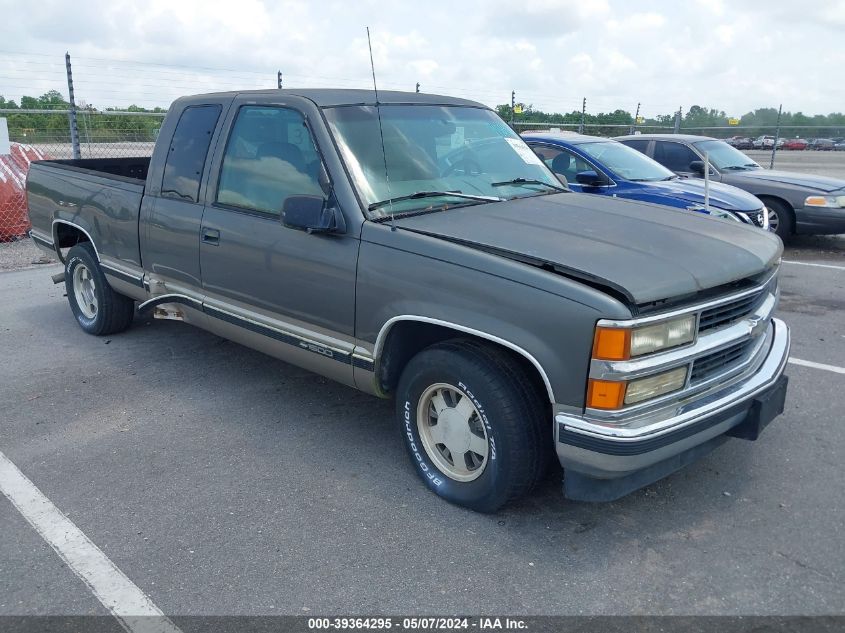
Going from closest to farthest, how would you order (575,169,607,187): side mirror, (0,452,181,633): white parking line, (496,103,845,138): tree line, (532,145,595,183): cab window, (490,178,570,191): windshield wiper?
(0,452,181,633): white parking line
(490,178,570,191): windshield wiper
(575,169,607,187): side mirror
(532,145,595,183): cab window
(496,103,845,138): tree line

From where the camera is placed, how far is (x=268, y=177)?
410cm

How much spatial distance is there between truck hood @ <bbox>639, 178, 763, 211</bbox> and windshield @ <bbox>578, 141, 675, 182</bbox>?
202 mm

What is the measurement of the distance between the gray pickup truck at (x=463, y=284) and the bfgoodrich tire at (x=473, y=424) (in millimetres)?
11

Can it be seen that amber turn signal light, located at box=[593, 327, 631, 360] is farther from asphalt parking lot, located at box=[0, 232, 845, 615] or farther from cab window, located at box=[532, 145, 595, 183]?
cab window, located at box=[532, 145, 595, 183]

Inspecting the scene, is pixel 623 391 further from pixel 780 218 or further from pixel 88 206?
pixel 780 218

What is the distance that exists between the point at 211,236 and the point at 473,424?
205 centimetres

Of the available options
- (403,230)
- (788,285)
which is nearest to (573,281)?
(403,230)

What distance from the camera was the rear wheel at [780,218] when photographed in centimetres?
989

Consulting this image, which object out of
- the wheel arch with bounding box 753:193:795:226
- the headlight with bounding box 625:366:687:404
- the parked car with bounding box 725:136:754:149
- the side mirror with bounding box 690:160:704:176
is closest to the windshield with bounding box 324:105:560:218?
the headlight with bounding box 625:366:687:404

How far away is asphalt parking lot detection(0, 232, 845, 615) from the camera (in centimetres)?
285

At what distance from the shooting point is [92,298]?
20.1 feet

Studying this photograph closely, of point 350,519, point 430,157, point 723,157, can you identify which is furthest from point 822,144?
point 350,519

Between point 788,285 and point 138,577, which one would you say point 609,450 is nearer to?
point 138,577

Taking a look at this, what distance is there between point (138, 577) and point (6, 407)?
7.64 ft
